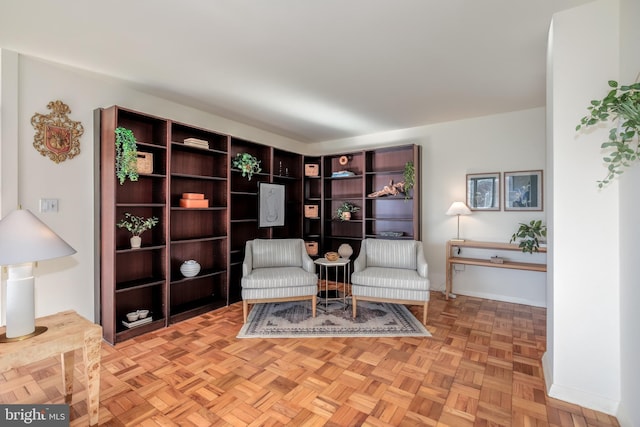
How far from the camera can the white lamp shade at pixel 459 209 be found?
3.80m

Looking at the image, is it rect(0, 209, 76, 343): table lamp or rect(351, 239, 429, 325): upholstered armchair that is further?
rect(351, 239, 429, 325): upholstered armchair

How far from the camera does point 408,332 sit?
2.86 m

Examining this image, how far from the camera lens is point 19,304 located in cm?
149

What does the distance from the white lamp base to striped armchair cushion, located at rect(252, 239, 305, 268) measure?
218 cm

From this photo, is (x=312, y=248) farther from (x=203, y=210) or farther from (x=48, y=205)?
(x=48, y=205)

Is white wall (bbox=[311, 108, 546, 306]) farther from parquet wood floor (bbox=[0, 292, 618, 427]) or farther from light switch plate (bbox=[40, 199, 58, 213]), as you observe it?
light switch plate (bbox=[40, 199, 58, 213])

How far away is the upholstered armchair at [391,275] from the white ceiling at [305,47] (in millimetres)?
1761

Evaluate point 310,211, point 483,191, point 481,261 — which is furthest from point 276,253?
point 483,191

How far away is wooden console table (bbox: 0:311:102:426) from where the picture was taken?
54.2 inches

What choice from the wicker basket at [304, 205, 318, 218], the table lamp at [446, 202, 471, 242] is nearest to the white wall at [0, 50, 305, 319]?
the wicker basket at [304, 205, 318, 218]

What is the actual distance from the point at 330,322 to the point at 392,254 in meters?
1.13

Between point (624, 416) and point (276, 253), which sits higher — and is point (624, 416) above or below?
below

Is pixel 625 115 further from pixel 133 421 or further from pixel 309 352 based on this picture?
pixel 133 421

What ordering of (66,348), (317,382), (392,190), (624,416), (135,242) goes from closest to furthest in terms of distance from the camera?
(66,348) < (624,416) < (317,382) < (135,242) < (392,190)
